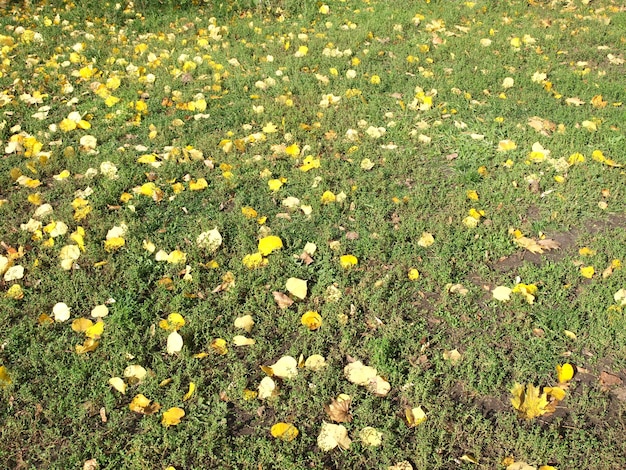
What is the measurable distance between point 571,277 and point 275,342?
1.76 metres

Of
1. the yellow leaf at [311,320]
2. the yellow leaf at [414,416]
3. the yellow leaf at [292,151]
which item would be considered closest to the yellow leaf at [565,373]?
the yellow leaf at [414,416]

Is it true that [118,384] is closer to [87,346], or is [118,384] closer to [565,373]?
[87,346]

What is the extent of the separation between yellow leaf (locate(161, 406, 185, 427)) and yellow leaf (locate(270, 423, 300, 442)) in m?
0.42

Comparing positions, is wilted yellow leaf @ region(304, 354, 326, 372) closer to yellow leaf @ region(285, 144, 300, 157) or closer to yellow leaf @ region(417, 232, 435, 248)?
yellow leaf @ region(417, 232, 435, 248)

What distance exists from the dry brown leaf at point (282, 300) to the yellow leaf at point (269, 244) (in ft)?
1.12

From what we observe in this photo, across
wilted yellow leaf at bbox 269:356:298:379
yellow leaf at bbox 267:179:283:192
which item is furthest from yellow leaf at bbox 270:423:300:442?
yellow leaf at bbox 267:179:283:192

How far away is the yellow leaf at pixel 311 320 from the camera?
299 centimetres

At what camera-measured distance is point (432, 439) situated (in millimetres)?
2479

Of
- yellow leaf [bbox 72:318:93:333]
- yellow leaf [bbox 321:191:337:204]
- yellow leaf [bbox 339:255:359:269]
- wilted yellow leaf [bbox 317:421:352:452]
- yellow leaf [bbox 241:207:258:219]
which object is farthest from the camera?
yellow leaf [bbox 321:191:337:204]

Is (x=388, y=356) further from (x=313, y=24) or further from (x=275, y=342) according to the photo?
(x=313, y=24)

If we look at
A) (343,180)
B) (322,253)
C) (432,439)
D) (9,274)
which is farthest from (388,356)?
(9,274)

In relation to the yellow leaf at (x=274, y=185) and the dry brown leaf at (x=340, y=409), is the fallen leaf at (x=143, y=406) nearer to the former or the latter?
the dry brown leaf at (x=340, y=409)

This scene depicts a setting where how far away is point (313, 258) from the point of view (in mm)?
3424

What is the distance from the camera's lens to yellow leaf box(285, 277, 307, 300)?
314 cm
